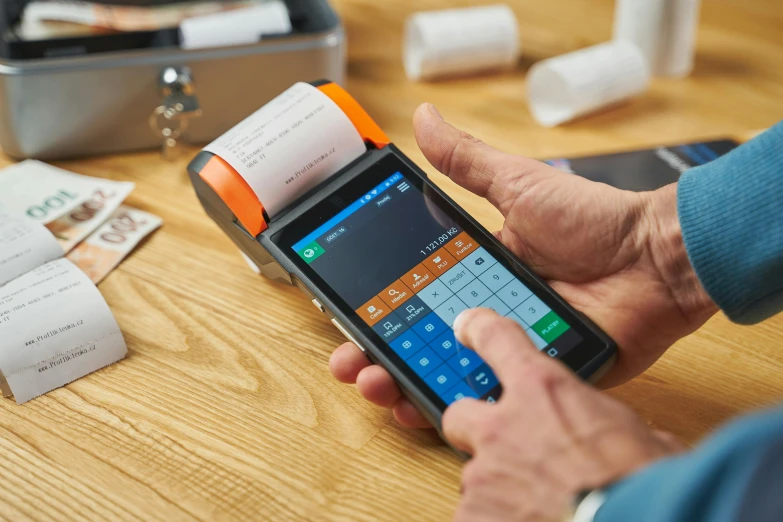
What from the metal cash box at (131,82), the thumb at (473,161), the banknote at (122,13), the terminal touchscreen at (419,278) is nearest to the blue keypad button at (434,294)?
the terminal touchscreen at (419,278)

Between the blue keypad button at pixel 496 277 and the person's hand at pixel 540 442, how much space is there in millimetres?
101

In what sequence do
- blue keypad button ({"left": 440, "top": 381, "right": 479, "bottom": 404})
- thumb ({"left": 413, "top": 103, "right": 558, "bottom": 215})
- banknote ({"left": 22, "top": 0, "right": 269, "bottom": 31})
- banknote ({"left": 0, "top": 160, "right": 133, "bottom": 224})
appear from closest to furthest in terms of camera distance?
blue keypad button ({"left": 440, "top": 381, "right": 479, "bottom": 404}) < thumb ({"left": 413, "top": 103, "right": 558, "bottom": 215}) < banknote ({"left": 0, "top": 160, "right": 133, "bottom": 224}) < banknote ({"left": 22, "top": 0, "right": 269, "bottom": 31})

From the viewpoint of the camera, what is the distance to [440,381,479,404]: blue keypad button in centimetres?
55

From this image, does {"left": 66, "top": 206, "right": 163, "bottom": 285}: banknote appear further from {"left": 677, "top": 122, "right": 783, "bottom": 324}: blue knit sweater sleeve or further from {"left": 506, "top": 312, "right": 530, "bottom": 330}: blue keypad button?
{"left": 677, "top": 122, "right": 783, "bottom": 324}: blue knit sweater sleeve

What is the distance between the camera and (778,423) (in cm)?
35

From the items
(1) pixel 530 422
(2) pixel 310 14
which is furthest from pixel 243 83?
(1) pixel 530 422

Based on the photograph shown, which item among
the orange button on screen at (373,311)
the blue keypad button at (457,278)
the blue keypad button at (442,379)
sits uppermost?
the blue keypad button at (457,278)

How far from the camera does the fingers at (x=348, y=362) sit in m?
0.60

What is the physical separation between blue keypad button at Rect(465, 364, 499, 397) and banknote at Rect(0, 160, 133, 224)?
1.36 feet

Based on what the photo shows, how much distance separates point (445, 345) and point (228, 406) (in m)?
0.17

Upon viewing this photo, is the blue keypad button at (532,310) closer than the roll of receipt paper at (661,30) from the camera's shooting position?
Yes

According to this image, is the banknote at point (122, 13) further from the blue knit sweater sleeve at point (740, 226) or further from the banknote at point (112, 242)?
the blue knit sweater sleeve at point (740, 226)

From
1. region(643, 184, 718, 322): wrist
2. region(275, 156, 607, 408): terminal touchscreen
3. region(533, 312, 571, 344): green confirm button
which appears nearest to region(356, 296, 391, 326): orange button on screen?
region(275, 156, 607, 408): terminal touchscreen

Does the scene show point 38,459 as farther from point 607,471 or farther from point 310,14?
point 310,14
